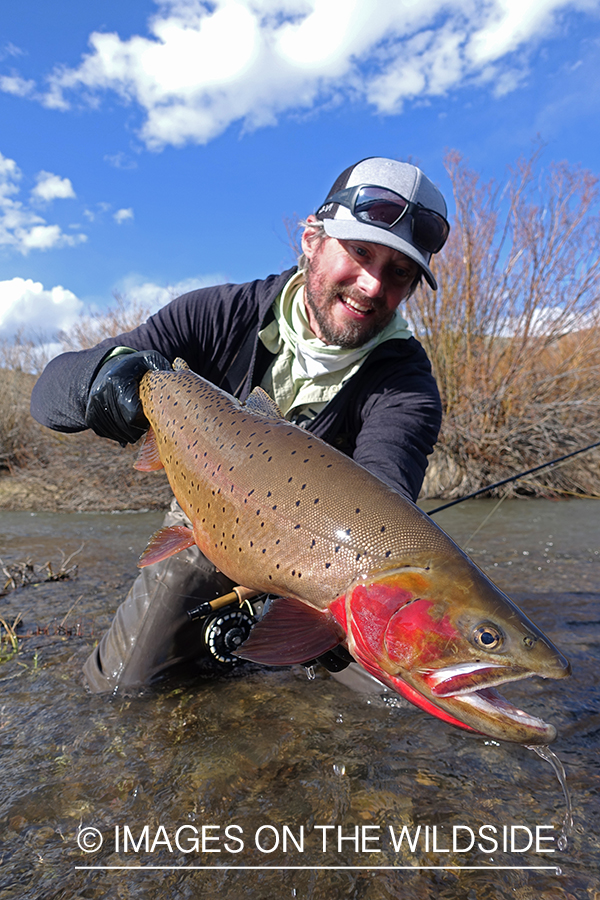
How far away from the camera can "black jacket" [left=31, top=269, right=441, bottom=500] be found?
3014mm

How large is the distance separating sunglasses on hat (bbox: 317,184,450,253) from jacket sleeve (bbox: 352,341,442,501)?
66 centimetres

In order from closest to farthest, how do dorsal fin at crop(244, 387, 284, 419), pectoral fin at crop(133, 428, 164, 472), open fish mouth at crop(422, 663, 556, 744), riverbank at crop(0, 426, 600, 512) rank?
open fish mouth at crop(422, 663, 556, 744), dorsal fin at crop(244, 387, 284, 419), pectoral fin at crop(133, 428, 164, 472), riverbank at crop(0, 426, 600, 512)

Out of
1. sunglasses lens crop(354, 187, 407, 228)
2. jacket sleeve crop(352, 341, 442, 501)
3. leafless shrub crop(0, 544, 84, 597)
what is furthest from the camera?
leafless shrub crop(0, 544, 84, 597)

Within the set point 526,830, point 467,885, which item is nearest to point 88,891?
point 467,885

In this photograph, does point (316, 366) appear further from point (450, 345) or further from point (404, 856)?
point (450, 345)

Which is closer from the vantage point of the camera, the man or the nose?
the man

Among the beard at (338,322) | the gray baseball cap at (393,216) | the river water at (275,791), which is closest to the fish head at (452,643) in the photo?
the river water at (275,791)

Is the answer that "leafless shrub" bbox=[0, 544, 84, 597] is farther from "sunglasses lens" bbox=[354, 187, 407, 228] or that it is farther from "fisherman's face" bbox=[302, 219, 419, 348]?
"sunglasses lens" bbox=[354, 187, 407, 228]

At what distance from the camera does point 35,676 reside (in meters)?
2.78

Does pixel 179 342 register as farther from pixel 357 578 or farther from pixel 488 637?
pixel 488 637

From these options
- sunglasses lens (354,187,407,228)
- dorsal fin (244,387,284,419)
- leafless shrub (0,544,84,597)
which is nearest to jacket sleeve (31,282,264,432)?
sunglasses lens (354,187,407,228)

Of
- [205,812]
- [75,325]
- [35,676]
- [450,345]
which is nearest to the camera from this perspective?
[205,812]

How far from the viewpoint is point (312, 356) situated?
125 inches

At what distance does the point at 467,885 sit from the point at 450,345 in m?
9.24
